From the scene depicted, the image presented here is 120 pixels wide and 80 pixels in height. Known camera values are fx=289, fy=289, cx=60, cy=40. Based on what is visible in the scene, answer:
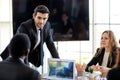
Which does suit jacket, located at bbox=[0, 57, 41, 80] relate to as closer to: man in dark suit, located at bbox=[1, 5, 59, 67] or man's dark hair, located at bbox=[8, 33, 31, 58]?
man's dark hair, located at bbox=[8, 33, 31, 58]

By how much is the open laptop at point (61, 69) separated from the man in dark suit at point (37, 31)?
19.1 inches

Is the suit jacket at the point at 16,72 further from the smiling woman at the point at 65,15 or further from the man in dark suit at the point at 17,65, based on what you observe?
the smiling woman at the point at 65,15

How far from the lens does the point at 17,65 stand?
1849mm

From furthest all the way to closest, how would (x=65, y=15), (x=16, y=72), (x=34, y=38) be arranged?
(x=65, y=15)
(x=34, y=38)
(x=16, y=72)

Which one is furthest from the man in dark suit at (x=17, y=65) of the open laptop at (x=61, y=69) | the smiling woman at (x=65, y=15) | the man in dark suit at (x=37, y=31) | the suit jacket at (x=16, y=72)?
the smiling woman at (x=65, y=15)

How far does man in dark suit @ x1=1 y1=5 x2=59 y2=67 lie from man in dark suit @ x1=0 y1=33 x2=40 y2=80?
61.6 inches

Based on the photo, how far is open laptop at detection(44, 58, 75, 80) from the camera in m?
3.03

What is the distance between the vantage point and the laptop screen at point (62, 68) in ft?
9.93

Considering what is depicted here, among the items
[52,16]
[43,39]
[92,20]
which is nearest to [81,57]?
[92,20]

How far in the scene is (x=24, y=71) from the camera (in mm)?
1831

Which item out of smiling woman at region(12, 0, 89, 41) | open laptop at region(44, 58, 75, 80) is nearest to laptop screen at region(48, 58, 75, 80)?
open laptop at region(44, 58, 75, 80)

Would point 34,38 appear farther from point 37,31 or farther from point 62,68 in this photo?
point 62,68

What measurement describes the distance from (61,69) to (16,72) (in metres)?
1.28

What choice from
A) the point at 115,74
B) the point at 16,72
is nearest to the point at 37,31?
the point at 115,74
